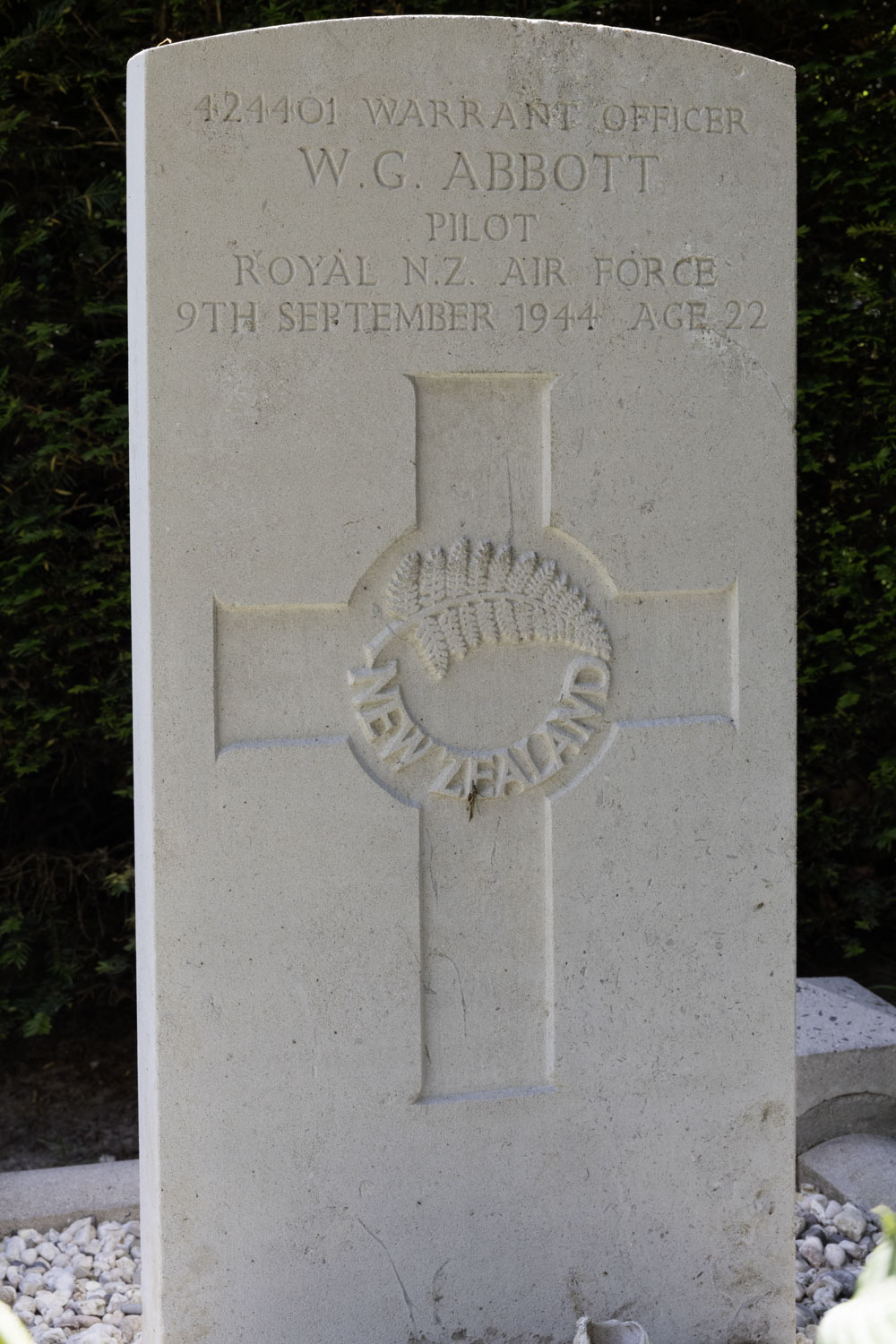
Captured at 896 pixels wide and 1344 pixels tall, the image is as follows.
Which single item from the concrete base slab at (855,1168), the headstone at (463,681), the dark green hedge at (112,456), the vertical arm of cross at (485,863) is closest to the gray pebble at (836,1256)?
the concrete base slab at (855,1168)

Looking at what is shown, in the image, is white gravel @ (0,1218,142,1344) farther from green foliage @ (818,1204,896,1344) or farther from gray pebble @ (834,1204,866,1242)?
green foliage @ (818,1204,896,1344)

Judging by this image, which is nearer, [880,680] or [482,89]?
[482,89]

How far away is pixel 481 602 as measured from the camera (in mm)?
2377

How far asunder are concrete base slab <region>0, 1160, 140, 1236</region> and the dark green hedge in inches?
20.8

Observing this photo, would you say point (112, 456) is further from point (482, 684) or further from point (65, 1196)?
point (65, 1196)

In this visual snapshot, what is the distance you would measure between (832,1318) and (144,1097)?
164cm

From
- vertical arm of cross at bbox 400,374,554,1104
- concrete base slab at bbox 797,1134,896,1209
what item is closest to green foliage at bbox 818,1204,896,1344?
vertical arm of cross at bbox 400,374,554,1104

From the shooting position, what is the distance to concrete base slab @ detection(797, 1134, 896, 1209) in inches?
129

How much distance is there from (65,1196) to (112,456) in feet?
6.02

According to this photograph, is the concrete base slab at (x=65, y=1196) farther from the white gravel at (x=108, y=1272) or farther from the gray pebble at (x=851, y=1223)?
the gray pebble at (x=851, y=1223)

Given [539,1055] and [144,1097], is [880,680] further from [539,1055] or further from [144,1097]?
[144,1097]

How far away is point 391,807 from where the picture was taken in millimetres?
2379

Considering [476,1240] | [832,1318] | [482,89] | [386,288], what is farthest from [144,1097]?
[482,89]


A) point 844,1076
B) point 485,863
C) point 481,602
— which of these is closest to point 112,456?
point 481,602
